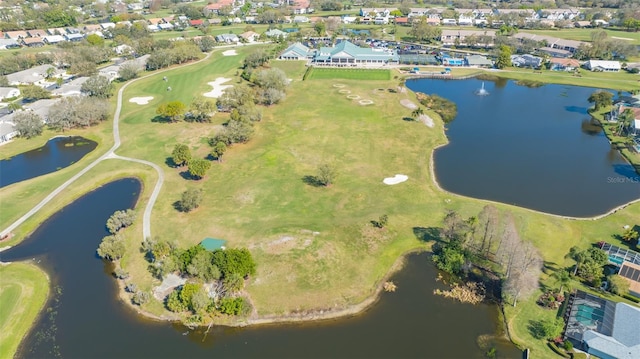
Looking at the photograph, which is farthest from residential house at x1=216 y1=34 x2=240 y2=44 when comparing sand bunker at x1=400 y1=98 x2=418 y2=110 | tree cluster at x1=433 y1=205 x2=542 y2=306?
tree cluster at x1=433 y1=205 x2=542 y2=306

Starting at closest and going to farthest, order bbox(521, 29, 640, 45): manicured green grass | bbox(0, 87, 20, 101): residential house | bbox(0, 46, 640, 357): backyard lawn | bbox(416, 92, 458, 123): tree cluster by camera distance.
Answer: bbox(0, 46, 640, 357): backyard lawn → bbox(416, 92, 458, 123): tree cluster → bbox(0, 87, 20, 101): residential house → bbox(521, 29, 640, 45): manicured green grass

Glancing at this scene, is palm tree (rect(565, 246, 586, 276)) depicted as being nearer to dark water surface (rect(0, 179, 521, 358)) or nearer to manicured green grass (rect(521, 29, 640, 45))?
dark water surface (rect(0, 179, 521, 358))

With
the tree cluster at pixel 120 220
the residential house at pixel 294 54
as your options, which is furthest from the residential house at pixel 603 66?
the tree cluster at pixel 120 220

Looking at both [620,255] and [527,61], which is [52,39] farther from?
[620,255]

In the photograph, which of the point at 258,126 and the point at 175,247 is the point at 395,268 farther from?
the point at 258,126

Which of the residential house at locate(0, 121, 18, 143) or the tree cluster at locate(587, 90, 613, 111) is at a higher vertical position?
the tree cluster at locate(587, 90, 613, 111)

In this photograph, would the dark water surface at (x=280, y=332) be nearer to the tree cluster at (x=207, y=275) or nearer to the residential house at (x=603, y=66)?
the tree cluster at (x=207, y=275)

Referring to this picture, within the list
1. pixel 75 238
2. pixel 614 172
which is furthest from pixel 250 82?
pixel 614 172
